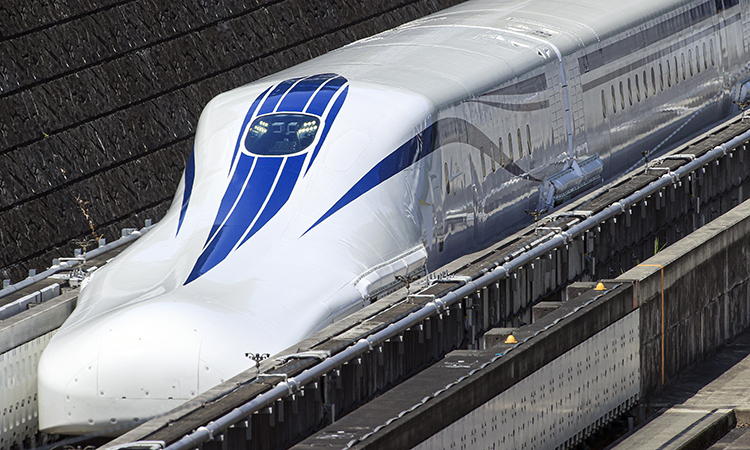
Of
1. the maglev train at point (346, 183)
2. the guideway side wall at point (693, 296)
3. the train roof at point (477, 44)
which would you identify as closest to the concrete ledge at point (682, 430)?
the guideway side wall at point (693, 296)

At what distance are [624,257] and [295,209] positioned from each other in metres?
6.53

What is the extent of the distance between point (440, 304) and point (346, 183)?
191 centimetres

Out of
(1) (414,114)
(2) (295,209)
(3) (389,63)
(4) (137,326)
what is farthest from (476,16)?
(4) (137,326)

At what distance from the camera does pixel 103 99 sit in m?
25.2

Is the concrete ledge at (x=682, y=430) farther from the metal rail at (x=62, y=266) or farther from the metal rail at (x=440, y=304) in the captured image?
the metal rail at (x=62, y=266)

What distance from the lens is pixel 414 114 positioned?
17.3 metres

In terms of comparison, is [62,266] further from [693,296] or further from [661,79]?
[661,79]

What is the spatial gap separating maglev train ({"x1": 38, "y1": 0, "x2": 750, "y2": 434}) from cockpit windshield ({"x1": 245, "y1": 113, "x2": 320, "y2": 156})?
0.02 m

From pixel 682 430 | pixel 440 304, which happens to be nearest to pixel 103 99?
pixel 440 304

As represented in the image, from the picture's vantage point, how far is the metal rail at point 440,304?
470 inches

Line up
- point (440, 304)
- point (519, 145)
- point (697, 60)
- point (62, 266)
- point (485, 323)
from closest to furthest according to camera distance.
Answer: point (440, 304), point (485, 323), point (62, 266), point (519, 145), point (697, 60)

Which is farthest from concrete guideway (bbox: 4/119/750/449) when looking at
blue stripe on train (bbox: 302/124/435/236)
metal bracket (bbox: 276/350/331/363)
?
blue stripe on train (bbox: 302/124/435/236)

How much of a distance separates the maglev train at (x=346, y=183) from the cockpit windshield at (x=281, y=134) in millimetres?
24

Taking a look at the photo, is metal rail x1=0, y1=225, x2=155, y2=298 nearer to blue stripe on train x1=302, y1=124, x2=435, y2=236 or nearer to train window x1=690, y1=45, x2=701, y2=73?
blue stripe on train x1=302, y1=124, x2=435, y2=236
